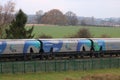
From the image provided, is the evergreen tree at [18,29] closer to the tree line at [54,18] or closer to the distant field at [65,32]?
the distant field at [65,32]

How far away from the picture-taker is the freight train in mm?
47594

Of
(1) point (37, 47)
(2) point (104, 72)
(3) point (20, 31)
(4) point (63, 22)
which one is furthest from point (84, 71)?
(4) point (63, 22)

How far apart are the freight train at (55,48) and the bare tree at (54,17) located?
371 feet

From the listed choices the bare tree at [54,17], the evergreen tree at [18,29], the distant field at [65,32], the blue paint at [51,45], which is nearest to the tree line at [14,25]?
the evergreen tree at [18,29]

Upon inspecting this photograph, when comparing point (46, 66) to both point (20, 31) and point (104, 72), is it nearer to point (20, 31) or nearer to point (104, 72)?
point (104, 72)

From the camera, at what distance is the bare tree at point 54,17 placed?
169 meters

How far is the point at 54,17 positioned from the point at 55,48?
4765 inches

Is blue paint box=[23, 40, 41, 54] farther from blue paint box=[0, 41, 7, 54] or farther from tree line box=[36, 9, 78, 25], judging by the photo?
tree line box=[36, 9, 78, 25]

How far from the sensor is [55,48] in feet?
168

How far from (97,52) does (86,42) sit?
2208 millimetres

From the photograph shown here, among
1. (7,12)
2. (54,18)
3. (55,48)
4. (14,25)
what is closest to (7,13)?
(7,12)

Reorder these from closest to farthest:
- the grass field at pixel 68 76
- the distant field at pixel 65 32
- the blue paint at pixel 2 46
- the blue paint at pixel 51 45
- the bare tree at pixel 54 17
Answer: the grass field at pixel 68 76 → the blue paint at pixel 2 46 → the blue paint at pixel 51 45 → the distant field at pixel 65 32 → the bare tree at pixel 54 17

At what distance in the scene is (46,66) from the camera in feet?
136

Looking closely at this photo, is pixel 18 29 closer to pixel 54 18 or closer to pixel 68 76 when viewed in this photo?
pixel 68 76
